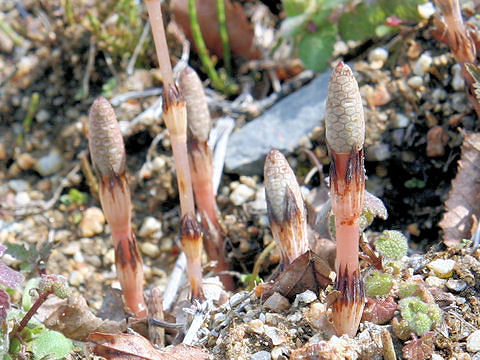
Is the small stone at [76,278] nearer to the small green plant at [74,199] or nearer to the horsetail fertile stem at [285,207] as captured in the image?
the small green plant at [74,199]

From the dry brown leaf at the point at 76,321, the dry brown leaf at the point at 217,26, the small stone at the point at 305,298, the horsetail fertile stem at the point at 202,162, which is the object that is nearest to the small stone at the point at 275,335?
the small stone at the point at 305,298

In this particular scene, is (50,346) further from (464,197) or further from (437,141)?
(437,141)

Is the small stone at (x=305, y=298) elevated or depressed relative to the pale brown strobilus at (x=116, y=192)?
depressed

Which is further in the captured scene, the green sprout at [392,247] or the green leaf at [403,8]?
the green leaf at [403,8]

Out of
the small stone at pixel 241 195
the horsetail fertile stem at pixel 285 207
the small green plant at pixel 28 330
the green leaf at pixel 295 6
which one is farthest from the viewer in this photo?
the green leaf at pixel 295 6

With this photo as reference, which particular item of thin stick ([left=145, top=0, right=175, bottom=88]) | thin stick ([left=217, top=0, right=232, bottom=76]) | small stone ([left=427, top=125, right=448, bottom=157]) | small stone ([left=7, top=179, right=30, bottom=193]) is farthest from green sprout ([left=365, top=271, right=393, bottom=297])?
small stone ([left=7, top=179, right=30, bottom=193])

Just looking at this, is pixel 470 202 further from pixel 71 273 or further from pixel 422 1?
pixel 71 273
